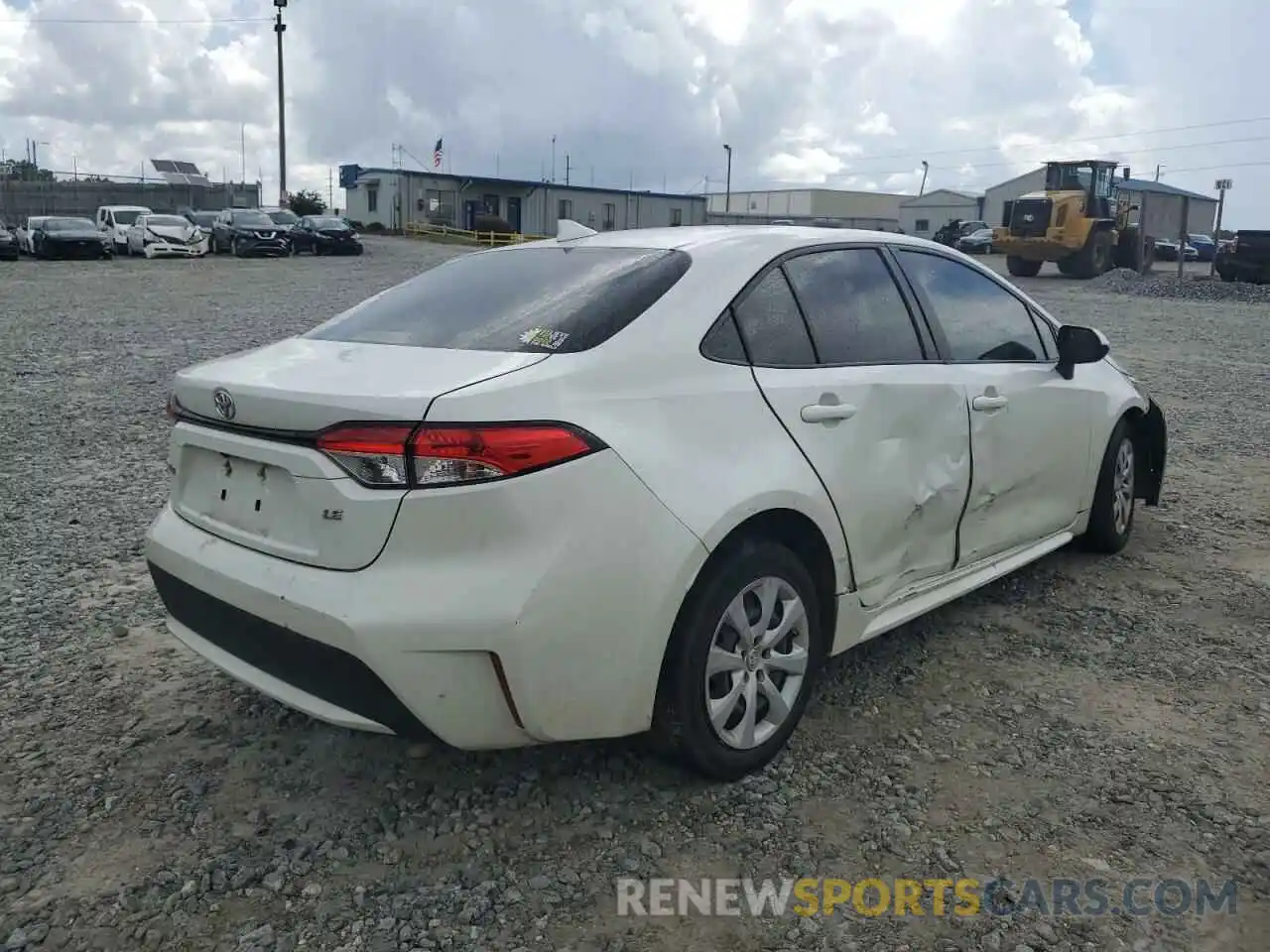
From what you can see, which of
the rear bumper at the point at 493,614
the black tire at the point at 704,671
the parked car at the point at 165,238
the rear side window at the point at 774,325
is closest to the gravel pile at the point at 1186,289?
the rear side window at the point at 774,325

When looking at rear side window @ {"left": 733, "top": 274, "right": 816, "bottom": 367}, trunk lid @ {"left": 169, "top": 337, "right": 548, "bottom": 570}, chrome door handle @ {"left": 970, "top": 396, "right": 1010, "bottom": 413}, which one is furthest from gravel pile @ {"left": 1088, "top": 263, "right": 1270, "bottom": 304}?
trunk lid @ {"left": 169, "top": 337, "right": 548, "bottom": 570}

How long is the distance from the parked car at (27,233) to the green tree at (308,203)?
2453cm

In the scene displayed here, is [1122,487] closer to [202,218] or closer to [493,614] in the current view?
[493,614]

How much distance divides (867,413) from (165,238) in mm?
30632

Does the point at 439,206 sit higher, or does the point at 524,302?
the point at 439,206

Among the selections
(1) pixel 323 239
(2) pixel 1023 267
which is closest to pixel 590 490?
(2) pixel 1023 267

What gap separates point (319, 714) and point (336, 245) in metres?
33.7

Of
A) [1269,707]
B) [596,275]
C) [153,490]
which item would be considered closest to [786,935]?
[596,275]

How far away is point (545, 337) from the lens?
2.88m

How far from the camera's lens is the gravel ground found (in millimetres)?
2484

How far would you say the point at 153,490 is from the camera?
5953 mm

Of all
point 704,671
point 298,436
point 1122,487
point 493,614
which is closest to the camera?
point 493,614

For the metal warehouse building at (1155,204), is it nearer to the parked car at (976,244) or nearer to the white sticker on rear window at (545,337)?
the parked car at (976,244)

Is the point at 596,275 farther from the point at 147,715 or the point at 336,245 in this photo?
the point at 336,245
